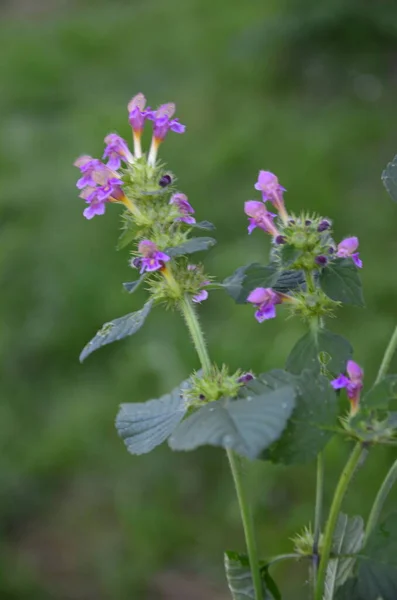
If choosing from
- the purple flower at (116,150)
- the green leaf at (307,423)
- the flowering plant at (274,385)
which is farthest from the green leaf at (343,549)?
the purple flower at (116,150)

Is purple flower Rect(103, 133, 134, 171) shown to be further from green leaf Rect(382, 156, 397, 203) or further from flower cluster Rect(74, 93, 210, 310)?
green leaf Rect(382, 156, 397, 203)

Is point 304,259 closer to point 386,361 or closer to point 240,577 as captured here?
point 386,361

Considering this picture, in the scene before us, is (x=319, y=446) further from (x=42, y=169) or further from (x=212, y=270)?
(x=42, y=169)

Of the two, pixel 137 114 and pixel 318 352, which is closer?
pixel 318 352

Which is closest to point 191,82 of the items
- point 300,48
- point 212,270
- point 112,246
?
point 300,48

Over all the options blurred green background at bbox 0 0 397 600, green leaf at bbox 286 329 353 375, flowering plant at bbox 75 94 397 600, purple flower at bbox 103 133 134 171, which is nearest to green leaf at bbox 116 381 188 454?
flowering plant at bbox 75 94 397 600

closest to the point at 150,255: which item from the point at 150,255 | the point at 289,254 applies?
the point at 150,255

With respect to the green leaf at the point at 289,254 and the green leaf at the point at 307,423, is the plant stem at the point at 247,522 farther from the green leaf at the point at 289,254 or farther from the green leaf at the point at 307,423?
the green leaf at the point at 289,254
